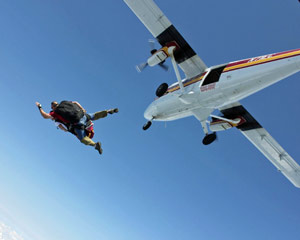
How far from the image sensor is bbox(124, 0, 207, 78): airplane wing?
16.2 meters

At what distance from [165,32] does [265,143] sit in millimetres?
12526

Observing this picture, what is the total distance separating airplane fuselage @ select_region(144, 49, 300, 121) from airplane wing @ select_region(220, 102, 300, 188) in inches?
169

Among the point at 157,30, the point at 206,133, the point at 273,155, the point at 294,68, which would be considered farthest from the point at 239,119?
the point at 157,30

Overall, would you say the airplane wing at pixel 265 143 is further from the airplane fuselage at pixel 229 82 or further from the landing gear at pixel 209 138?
the airplane fuselage at pixel 229 82

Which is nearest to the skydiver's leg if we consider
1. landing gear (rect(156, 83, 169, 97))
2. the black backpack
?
the black backpack

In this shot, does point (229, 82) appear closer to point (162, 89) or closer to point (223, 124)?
point (162, 89)

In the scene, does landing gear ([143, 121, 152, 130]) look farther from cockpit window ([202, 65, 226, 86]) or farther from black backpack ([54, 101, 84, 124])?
black backpack ([54, 101, 84, 124])

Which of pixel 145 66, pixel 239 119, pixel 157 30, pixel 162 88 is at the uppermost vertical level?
pixel 157 30

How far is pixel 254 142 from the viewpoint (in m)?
22.0

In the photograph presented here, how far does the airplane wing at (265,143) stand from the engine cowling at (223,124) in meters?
0.58

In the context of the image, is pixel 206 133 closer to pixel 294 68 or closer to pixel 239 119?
pixel 239 119

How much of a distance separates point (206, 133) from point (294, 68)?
7519mm

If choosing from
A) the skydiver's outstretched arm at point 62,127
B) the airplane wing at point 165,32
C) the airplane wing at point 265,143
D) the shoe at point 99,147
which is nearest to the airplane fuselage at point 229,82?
the airplane wing at point 165,32

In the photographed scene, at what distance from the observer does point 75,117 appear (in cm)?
723
